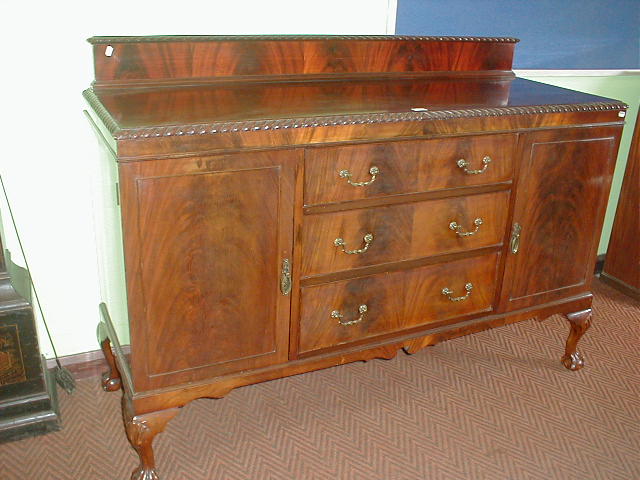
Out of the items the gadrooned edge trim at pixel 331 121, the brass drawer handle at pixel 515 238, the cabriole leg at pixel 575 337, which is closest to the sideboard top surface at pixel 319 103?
the gadrooned edge trim at pixel 331 121

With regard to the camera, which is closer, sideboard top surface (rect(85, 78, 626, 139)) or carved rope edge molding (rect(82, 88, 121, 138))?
carved rope edge molding (rect(82, 88, 121, 138))

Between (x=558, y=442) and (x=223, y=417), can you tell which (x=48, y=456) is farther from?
(x=558, y=442)

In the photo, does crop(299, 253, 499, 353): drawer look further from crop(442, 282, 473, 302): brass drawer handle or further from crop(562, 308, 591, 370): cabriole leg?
crop(562, 308, 591, 370): cabriole leg

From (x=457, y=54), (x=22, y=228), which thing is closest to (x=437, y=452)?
(x=457, y=54)

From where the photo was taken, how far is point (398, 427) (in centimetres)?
220

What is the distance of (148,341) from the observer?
5.60 ft

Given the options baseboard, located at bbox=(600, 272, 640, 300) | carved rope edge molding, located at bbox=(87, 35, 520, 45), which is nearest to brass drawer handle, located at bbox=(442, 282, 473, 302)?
carved rope edge molding, located at bbox=(87, 35, 520, 45)

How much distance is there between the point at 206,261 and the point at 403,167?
597 mm

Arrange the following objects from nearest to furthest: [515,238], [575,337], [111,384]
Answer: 1. [515,238]
2. [111,384]
3. [575,337]

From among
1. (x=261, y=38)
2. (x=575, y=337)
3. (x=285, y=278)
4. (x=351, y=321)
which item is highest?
(x=261, y=38)

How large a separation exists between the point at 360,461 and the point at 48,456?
949 millimetres

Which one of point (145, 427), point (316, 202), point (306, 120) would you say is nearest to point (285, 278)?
point (316, 202)

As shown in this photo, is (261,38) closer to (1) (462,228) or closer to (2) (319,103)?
(2) (319,103)

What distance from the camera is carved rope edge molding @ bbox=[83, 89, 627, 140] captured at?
149 centimetres
